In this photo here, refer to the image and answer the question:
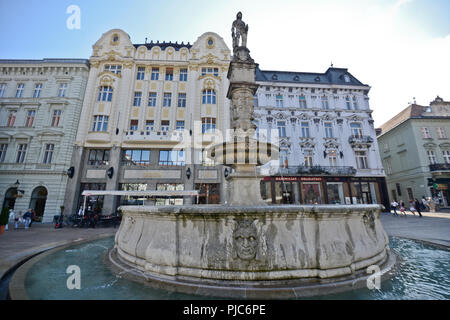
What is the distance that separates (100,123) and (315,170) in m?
24.6

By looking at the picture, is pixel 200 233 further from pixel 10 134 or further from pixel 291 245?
pixel 10 134

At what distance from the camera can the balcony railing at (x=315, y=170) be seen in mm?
22328

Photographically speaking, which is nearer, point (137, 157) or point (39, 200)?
point (39, 200)

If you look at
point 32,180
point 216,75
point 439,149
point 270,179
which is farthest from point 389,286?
point 439,149

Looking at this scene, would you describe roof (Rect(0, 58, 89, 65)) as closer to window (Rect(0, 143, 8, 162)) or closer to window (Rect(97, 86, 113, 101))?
window (Rect(97, 86, 113, 101))

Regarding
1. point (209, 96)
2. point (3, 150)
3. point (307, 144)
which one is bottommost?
point (3, 150)

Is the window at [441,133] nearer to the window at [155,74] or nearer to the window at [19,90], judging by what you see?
the window at [155,74]

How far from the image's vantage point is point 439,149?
996 inches

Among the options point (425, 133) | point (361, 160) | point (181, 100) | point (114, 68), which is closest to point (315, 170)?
point (361, 160)

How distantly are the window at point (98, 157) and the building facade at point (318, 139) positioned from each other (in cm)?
1699

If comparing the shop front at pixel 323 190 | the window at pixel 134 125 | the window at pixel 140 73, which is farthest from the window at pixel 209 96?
the shop front at pixel 323 190

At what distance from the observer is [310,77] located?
89.3ft

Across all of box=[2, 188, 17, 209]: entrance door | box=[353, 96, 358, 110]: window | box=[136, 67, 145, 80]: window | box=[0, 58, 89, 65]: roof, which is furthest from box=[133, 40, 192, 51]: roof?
box=[353, 96, 358, 110]: window

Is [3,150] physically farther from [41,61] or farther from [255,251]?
[255,251]
